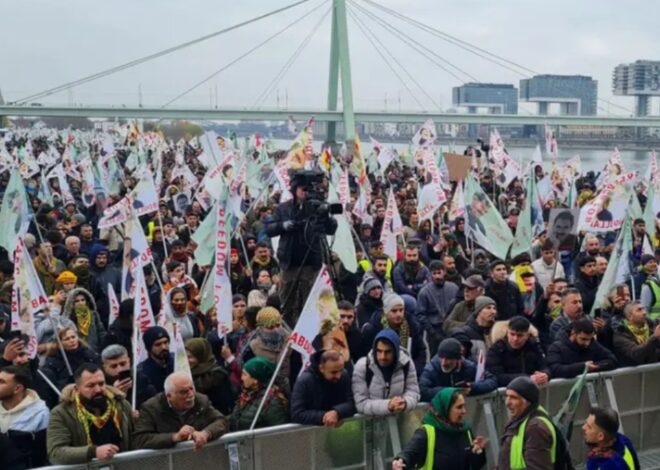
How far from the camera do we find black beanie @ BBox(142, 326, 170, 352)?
5.75 meters

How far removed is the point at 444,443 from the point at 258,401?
1.21m

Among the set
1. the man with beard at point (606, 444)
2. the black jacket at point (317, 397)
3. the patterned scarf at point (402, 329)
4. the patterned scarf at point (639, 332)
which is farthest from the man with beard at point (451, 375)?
the patterned scarf at point (639, 332)

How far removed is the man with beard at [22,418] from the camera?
15.7ft

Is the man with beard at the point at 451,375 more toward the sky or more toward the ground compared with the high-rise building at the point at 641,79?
more toward the ground

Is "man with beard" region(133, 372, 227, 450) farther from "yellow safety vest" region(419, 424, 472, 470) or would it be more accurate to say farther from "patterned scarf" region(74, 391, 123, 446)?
"yellow safety vest" region(419, 424, 472, 470)

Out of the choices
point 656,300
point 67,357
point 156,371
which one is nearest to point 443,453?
point 156,371

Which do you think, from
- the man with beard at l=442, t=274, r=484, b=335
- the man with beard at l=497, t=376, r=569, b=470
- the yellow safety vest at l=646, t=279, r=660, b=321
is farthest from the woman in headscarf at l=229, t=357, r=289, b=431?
the yellow safety vest at l=646, t=279, r=660, b=321

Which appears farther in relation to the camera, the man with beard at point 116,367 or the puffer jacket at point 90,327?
the puffer jacket at point 90,327

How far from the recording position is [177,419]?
4879mm

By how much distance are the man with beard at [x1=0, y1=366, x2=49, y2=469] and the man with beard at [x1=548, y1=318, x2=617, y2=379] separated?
126 inches

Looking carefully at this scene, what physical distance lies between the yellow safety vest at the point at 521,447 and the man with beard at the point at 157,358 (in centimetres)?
232

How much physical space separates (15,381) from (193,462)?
1.05 meters

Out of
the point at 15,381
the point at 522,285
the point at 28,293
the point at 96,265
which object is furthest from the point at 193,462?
the point at 96,265

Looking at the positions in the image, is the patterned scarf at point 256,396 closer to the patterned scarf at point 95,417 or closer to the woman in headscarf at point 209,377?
the woman in headscarf at point 209,377
